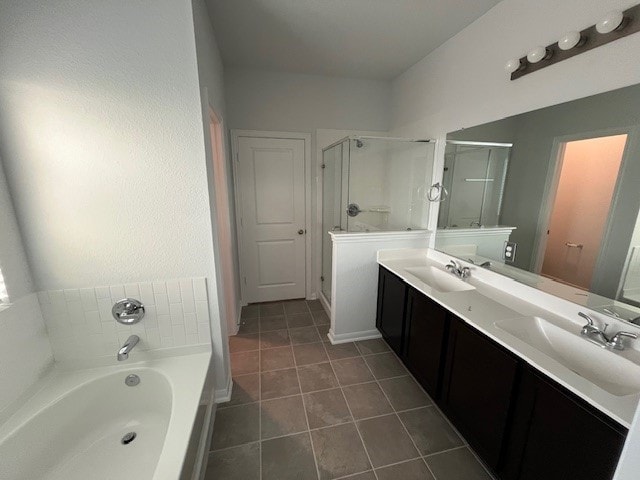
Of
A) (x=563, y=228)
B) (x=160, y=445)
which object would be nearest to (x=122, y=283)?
A: (x=160, y=445)

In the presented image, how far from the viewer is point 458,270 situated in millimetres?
2010

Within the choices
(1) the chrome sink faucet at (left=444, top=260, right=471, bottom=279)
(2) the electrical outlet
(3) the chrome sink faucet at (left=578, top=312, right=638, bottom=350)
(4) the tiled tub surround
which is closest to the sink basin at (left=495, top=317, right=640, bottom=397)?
(3) the chrome sink faucet at (left=578, top=312, right=638, bottom=350)

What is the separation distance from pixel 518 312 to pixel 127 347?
7.25 ft

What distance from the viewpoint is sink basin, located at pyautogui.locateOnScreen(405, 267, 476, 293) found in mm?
1959

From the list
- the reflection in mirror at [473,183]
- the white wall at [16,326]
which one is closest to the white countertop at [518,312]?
the reflection in mirror at [473,183]

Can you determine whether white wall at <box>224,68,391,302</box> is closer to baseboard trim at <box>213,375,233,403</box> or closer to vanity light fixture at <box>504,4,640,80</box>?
vanity light fixture at <box>504,4,640,80</box>

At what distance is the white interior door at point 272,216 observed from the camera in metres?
2.95

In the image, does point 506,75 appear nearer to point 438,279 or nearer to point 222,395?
point 438,279

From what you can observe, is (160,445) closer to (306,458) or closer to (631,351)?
(306,458)

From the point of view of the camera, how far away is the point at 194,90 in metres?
1.44

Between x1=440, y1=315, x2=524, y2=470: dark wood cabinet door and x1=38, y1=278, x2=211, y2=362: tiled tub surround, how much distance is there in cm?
155

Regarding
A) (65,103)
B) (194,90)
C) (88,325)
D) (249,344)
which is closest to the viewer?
(65,103)

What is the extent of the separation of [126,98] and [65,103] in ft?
0.94

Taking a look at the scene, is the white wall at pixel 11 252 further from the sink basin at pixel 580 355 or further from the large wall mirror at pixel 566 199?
the large wall mirror at pixel 566 199
